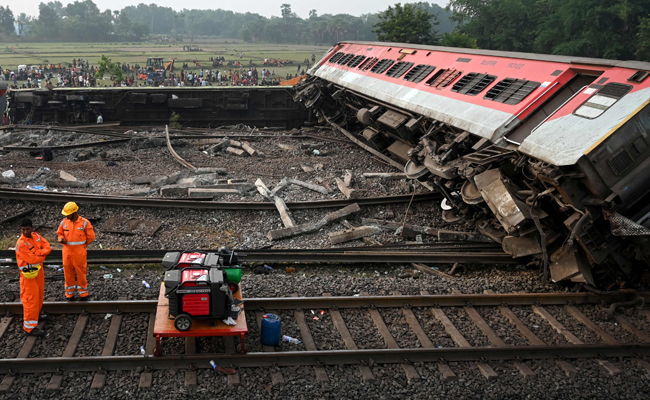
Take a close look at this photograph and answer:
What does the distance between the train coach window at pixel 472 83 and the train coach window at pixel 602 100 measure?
9.59 ft

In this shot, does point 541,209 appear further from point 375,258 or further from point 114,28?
point 114,28

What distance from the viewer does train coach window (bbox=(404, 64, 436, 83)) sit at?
43.3 ft

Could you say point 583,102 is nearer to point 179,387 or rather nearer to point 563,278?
point 563,278

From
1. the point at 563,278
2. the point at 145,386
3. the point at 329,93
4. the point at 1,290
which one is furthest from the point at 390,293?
the point at 329,93

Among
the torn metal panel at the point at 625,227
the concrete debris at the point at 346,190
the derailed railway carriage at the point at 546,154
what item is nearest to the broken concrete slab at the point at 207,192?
the concrete debris at the point at 346,190

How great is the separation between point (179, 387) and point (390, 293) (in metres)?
3.34

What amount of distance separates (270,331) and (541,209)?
4.61m

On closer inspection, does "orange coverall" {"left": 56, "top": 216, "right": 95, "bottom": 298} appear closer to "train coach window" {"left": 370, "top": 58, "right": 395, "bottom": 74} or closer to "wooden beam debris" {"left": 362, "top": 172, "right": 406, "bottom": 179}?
"wooden beam debris" {"left": 362, "top": 172, "right": 406, "bottom": 179}

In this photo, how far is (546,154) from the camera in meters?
7.26

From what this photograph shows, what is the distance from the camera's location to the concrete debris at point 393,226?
1025 centimetres

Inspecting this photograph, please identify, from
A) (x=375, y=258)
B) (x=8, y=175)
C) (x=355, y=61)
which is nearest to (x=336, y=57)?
(x=355, y=61)

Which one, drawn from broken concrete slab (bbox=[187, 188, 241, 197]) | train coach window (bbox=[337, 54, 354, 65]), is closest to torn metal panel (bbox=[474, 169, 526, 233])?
broken concrete slab (bbox=[187, 188, 241, 197])

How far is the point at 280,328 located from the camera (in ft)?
20.2

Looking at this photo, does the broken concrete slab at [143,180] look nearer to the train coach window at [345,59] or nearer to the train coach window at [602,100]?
the train coach window at [345,59]
